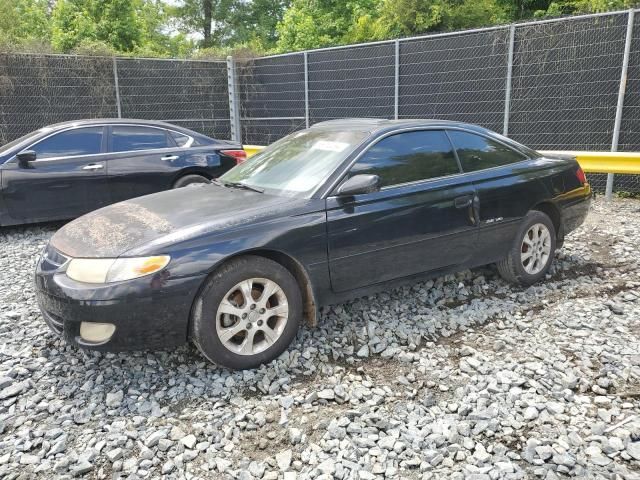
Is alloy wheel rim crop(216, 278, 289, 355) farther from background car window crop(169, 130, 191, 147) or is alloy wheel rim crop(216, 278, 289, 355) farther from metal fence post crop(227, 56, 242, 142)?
metal fence post crop(227, 56, 242, 142)

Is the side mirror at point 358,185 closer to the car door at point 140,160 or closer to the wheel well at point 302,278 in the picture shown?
the wheel well at point 302,278

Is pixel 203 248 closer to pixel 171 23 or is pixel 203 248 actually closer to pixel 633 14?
pixel 633 14

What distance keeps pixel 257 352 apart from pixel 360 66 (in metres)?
8.70

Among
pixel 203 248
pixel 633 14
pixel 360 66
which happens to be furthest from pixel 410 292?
pixel 360 66

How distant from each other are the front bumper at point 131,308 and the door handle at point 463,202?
2.16 meters

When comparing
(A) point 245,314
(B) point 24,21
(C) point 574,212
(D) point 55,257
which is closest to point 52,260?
(D) point 55,257

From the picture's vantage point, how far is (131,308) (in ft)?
9.90

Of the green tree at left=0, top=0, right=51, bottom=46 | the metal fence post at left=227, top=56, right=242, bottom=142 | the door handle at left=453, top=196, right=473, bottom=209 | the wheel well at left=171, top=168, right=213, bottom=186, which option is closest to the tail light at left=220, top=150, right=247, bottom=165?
the wheel well at left=171, top=168, right=213, bottom=186

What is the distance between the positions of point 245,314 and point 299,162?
4.50ft

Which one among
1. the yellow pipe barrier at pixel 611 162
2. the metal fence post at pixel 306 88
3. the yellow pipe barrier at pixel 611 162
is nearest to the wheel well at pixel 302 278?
the yellow pipe barrier at pixel 611 162

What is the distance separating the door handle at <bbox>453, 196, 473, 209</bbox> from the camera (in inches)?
166

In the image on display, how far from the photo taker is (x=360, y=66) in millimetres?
10812

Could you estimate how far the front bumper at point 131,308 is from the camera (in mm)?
3014

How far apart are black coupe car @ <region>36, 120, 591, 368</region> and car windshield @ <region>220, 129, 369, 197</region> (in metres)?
0.01
